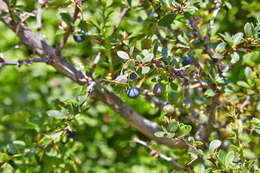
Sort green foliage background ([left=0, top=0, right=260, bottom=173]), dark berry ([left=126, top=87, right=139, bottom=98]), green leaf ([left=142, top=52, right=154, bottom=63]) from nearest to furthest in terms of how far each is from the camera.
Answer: green leaf ([left=142, top=52, right=154, bottom=63]) → dark berry ([left=126, top=87, right=139, bottom=98]) → green foliage background ([left=0, top=0, right=260, bottom=173])

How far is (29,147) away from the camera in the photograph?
1412mm

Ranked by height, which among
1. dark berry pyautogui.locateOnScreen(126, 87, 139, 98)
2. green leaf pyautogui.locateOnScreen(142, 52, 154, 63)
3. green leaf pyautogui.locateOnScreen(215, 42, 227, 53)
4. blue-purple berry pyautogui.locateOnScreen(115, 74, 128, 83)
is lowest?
dark berry pyautogui.locateOnScreen(126, 87, 139, 98)

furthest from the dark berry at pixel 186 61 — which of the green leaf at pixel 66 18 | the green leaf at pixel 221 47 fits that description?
the green leaf at pixel 66 18

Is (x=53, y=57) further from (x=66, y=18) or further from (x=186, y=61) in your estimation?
(x=186, y=61)

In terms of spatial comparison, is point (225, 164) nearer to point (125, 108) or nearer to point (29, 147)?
point (125, 108)

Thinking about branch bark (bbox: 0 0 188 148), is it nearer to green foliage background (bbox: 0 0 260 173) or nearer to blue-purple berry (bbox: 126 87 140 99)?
green foliage background (bbox: 0 0 260 173)

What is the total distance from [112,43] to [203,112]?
0.45 meters

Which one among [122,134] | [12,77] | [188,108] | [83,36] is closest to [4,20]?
[83,36]

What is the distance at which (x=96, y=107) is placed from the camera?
2125 millimetres

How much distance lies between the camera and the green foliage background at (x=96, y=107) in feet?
4.16

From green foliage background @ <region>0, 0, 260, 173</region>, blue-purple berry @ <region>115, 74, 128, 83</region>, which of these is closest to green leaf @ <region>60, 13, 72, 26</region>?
green foliage background @ <region>0, 0, 260, 173</region>

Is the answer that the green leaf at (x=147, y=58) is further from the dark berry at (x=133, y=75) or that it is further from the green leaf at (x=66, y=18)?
the green leaf at (x=66, y=18)

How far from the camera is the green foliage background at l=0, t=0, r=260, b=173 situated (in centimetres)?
127

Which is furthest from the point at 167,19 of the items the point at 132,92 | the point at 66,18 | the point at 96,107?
the point at 96,107
